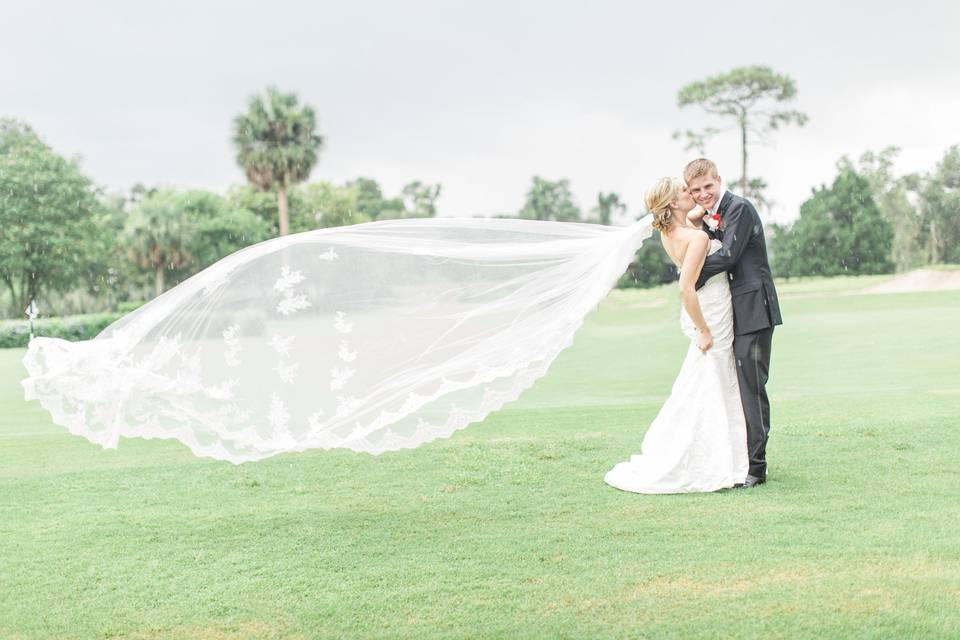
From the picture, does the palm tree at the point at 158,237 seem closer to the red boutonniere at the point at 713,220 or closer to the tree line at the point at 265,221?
the tree line at the point at 265,221

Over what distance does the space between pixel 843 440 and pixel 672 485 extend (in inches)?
93.7

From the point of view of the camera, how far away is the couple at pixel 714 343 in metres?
6.23

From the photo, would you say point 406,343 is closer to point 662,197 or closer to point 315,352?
point 315,352

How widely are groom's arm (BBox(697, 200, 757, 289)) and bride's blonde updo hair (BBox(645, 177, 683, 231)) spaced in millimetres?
398

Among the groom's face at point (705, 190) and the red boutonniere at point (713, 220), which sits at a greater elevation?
the groom's face at point (705, 190)

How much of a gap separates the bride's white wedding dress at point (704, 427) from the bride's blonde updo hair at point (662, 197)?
489 millimetres

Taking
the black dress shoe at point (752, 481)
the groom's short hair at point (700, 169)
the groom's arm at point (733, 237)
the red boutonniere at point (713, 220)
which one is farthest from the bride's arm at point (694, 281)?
the black dress shoe at point (752, 481)

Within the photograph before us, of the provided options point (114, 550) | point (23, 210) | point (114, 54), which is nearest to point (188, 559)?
point (114, 550)

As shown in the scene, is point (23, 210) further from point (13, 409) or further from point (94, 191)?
point (13, 409)

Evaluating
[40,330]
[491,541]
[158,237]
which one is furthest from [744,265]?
[158,237]

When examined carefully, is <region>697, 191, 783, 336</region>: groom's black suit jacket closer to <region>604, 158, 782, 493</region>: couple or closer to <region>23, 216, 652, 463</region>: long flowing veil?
<region>604, 158, 782, 493</region>: couple

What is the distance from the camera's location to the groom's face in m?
6.33

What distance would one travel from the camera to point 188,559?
204 inches

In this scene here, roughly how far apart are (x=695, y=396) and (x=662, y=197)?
143cm
